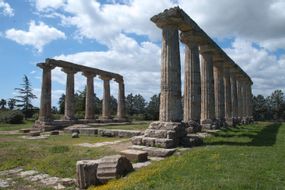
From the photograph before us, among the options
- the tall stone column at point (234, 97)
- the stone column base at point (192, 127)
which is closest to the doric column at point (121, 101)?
the tall stone column at point (234, 97)

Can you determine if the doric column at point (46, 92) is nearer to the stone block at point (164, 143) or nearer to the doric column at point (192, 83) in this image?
the doric column at point (192, 83)

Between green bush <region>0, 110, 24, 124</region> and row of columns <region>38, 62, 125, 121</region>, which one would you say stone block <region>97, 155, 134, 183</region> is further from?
green bush <region>0, 110, 24, 124</region>

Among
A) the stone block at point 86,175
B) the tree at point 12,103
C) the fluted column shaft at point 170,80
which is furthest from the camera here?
the tree at point 12,103

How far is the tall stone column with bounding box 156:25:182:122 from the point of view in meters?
16.6

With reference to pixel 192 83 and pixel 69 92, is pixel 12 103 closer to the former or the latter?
pixel 69 92

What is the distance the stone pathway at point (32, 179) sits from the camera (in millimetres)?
9844

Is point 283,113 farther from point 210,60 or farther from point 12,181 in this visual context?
point 12,181

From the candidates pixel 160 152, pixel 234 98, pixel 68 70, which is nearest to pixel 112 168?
pixel 160 152

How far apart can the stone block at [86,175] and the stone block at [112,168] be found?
16 cm

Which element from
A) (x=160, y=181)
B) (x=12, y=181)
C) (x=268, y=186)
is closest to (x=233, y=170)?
(x=268, y=186)

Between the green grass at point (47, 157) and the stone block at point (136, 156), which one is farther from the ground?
the stone block at point (136, 156)

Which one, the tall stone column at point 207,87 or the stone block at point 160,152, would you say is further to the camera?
the tall stone column at point 207,87

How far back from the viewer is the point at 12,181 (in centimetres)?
1061

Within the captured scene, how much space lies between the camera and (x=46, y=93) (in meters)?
33.8
